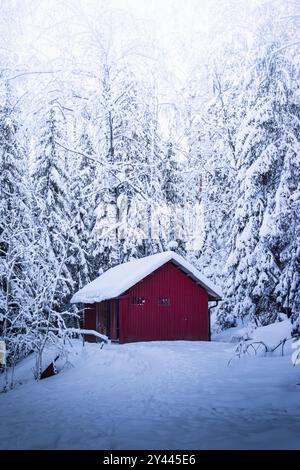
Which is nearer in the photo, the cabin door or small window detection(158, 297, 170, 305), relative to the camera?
small window detection(158, 297, 170, 305)

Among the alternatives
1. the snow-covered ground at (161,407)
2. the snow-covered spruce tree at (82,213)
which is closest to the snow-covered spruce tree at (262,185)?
the snow-covered ground at (161,407)

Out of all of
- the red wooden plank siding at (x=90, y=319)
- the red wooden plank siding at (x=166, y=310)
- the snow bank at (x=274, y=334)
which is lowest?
the red wooden plank siding at (x=90, y=319)

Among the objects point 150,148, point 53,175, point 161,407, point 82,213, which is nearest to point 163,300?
point 53,175

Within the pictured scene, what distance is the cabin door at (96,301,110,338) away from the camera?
26.2 metres

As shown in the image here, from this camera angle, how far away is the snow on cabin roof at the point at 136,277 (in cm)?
2283

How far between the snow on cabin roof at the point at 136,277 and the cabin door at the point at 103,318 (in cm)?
121

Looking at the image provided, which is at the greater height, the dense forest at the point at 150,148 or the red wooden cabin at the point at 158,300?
the dense forest at the point at 150,148

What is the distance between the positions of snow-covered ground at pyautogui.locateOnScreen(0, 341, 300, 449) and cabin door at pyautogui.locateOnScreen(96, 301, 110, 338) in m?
11.9

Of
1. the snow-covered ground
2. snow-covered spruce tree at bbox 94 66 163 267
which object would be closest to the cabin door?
snow-covered spruce tree at bbox 94 66 163 267

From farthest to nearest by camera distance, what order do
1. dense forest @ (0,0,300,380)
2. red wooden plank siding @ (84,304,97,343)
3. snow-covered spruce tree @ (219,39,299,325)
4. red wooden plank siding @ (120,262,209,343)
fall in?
red wooden plank siding @ (84,304,97,343), red wooden plank siding @ (120,262,209,343), snow-covered spruce tree @ (219,39,299,325), dense forest @ (0,0,300,380)

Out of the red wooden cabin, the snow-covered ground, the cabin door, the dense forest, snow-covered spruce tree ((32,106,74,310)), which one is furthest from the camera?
snow-covered spruce tree ((32,106,74,310))

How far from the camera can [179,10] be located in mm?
19125

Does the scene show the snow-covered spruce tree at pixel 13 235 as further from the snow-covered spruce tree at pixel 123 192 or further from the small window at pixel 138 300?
the snow-covered spruce tree at pixel 123 192

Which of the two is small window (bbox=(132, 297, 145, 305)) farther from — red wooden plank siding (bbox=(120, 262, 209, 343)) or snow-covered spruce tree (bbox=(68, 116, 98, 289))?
snow-covered spruce tree (bbox=(68, 116, 98, 289))
